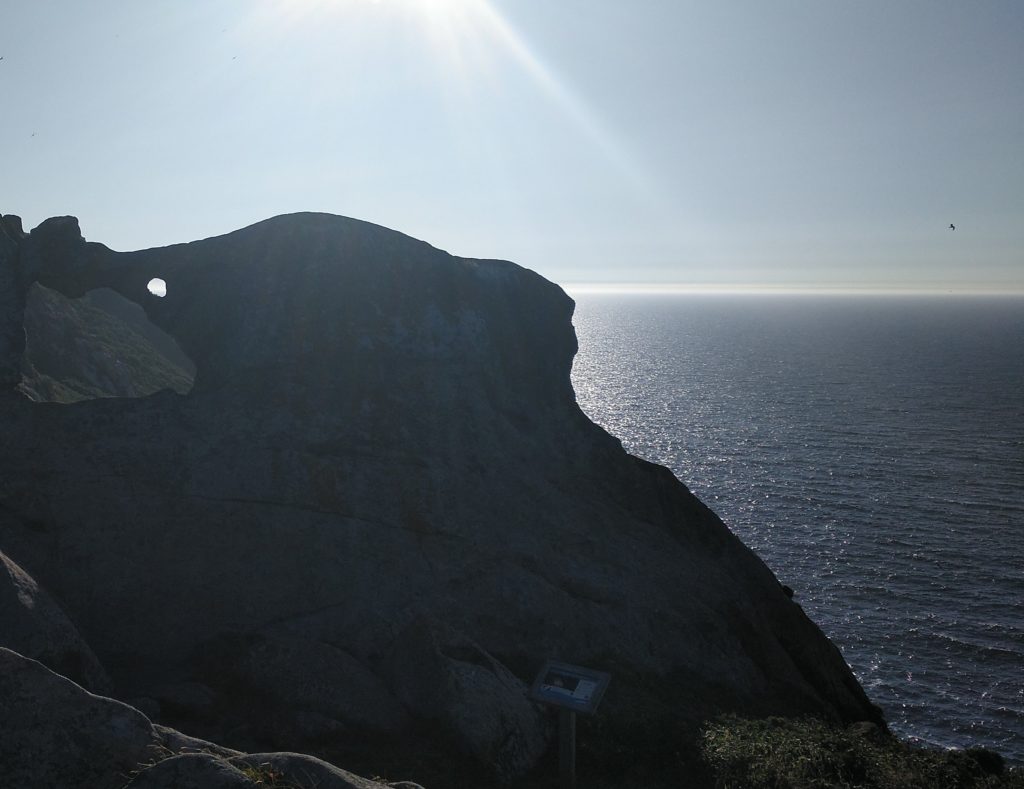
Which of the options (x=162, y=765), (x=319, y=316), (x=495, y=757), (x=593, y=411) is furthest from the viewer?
(x=593, y=411)

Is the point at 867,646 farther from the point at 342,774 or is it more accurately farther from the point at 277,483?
the point at 342,774

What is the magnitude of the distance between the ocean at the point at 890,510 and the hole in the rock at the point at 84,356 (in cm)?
4656

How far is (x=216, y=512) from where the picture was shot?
25531mm

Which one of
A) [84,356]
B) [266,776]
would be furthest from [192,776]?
[84,356]

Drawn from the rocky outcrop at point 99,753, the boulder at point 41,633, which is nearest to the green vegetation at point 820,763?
the rocky outcrop at point 99,753

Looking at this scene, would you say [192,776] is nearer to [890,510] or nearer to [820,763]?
[820,763]

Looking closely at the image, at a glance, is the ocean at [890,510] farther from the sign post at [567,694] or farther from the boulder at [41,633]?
the boulder at [41,633]

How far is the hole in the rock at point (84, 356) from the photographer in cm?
6176

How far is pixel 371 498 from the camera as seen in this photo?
2662cm

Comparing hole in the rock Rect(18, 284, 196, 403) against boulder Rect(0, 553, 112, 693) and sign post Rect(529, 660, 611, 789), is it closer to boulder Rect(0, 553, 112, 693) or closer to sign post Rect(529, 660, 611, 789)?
boulder Rect(0, 553, 112, 693)

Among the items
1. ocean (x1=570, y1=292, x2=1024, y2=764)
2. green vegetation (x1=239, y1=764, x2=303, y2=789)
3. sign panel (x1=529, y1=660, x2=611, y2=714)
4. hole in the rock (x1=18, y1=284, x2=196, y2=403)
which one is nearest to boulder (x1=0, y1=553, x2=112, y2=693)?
green vegetation (x1=239, y1=764, x2=303, y2=789)

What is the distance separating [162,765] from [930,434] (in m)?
107

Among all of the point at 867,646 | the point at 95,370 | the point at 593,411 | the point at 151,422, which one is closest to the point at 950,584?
the point at 867,646

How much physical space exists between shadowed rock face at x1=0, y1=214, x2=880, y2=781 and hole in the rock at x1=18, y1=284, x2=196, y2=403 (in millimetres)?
28000
